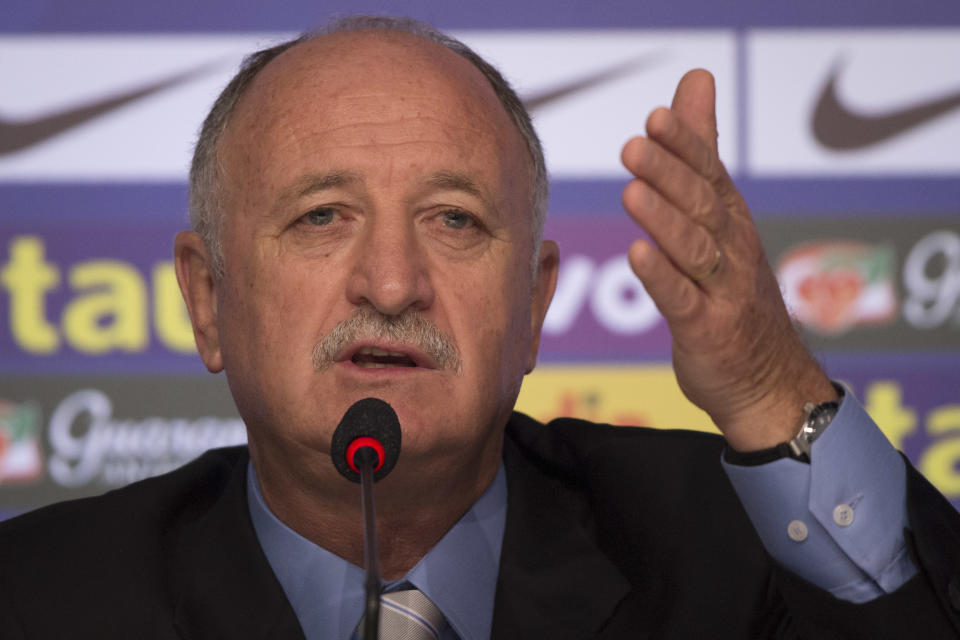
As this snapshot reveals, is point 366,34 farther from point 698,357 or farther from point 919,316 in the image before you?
point 919,316

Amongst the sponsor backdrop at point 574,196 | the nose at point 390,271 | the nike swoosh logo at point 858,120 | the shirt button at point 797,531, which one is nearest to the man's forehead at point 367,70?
the nose at point 390,271

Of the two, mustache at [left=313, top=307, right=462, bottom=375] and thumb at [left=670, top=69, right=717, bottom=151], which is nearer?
thumb at [left=670, top=69, right=717, bottom=151]

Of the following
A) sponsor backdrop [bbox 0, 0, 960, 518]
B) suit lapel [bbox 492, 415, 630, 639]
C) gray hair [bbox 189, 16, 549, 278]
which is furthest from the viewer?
sponsor backdrop [bbox 0, 0, 960, 518]

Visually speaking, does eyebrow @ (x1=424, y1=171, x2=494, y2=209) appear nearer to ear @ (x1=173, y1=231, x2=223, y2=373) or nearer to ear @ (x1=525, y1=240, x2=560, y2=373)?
ear @ (x1=525, y1=240, x2=560, y2=373)

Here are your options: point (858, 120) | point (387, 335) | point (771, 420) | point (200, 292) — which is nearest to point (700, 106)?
point (771, 420)

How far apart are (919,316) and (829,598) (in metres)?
1.65

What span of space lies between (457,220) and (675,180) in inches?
21.2

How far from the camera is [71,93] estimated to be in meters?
2.88

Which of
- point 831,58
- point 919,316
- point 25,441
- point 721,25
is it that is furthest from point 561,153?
point 25,441

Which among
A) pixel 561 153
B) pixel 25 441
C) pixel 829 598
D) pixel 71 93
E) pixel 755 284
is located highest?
pixel 71 93

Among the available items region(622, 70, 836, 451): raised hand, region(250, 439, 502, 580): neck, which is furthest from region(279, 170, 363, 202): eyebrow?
region(622, 70, 836, 451): raised hand

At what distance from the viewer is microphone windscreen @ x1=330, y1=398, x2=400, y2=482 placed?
1.36 metres

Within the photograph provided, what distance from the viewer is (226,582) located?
1812 mm

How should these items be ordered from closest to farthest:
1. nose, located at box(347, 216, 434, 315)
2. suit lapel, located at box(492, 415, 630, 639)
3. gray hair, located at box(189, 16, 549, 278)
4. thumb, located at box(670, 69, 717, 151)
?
1. thumb, located at box(670, 69, 717, 151)
2. nose, located at box(347, 216, 434, 315)
3. suit lapel, located at box(492, 415, 630, 639)
4. gray hair, located at box(189, 16, 549, 278)
